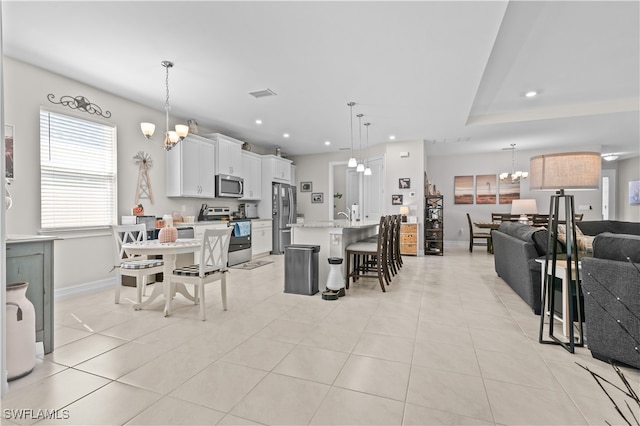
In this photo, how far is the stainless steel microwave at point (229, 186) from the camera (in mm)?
5930

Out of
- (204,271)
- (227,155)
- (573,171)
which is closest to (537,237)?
(573,171)

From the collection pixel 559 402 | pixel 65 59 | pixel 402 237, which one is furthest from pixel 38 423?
pixel 402 237

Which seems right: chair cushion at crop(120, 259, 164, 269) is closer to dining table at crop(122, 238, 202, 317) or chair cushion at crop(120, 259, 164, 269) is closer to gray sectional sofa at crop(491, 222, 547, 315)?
dining table at crop(122, 238, 202, 317)

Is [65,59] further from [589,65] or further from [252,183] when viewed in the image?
[589,65]

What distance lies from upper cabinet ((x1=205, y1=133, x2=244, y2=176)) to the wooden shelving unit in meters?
4.16

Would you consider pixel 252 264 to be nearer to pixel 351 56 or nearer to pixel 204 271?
pixel 204 271

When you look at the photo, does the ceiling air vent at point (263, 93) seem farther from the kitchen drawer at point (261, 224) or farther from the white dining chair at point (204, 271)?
the kitchen drawer at point (261, 224)

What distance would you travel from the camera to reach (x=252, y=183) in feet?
23.1

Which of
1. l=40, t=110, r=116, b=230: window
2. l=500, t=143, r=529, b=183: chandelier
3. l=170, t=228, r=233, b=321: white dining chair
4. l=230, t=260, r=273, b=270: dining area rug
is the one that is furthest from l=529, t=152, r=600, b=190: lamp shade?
l=500, t=143, r=529, b=183: chandelier

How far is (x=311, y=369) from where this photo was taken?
7.00 ft

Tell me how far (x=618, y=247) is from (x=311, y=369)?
221cm

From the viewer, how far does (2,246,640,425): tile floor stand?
171 centimetres

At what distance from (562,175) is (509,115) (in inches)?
168

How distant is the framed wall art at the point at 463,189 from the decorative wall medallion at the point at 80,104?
824cm
